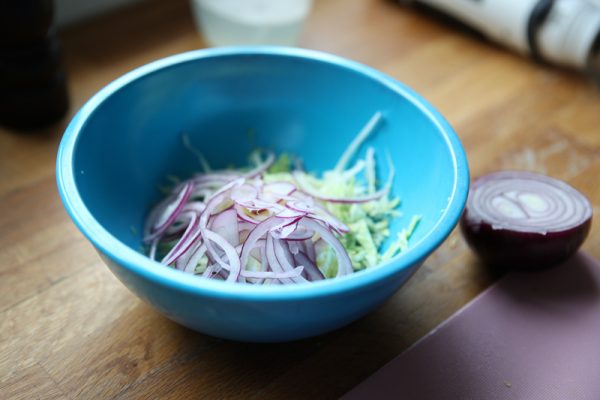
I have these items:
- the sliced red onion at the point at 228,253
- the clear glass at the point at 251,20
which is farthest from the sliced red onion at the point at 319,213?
the clear glass at the point at 251,20

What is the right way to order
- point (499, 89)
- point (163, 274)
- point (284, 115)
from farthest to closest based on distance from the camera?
point (499, 89)
point (284, 115)
point (163, 274)

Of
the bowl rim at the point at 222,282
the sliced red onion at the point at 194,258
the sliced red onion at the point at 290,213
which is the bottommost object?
the sliced red onion at the point at 194,258

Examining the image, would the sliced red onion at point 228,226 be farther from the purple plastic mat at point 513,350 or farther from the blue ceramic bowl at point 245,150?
the purple plastic mat at point 513,350

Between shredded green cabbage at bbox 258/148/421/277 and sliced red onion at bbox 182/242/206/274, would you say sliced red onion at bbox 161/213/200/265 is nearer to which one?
sliced red onion at bbox 182/242/206/274

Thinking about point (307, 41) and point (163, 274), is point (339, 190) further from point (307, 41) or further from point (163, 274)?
point (307, 41)

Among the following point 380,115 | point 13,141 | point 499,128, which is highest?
point 380,115

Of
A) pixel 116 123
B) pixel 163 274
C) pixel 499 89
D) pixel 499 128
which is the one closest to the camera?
pixel 163 274

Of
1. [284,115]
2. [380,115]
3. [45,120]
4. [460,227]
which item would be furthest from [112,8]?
[460,227]

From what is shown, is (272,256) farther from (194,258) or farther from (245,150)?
(245,150)
